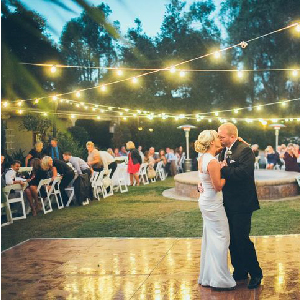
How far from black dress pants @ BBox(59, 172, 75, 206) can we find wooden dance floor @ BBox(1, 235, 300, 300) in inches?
141

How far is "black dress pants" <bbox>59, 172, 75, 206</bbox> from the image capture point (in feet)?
32.2

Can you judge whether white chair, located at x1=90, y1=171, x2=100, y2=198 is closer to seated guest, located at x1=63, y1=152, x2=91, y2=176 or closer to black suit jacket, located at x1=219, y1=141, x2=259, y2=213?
seated guest, located at x1=63, y1=152, x2=91, y2=176

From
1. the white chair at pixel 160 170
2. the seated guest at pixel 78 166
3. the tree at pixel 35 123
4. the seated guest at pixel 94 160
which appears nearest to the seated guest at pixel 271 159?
the white chair at pixel 160 170

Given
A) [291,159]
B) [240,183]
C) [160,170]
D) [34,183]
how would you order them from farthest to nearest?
[160,170] → [291,159] → [34,183] → [240,183]

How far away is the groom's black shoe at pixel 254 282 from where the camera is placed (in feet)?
12.7

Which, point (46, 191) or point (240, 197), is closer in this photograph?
point (240, 197)

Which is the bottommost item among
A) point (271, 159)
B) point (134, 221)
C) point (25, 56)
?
point (134, 221)

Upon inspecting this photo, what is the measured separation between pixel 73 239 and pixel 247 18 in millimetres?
23253

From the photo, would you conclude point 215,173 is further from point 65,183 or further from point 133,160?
point 133,160

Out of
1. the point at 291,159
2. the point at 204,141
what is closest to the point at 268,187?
the point at 291,159

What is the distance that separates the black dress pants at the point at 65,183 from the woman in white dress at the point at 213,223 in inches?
248

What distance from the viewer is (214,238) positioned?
152 inches

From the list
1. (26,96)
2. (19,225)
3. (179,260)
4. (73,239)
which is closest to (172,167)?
(26,96)

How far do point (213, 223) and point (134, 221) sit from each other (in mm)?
3950
